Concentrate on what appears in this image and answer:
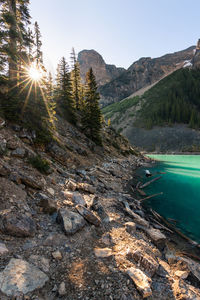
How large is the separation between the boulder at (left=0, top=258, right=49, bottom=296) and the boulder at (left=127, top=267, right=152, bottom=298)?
7.98 ft

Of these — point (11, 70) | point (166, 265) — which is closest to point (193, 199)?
point (166, 265)

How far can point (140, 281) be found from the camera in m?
4.21

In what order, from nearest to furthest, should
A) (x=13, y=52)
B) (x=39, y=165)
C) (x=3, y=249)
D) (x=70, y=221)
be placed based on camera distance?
1. (x=3, y=249)
2. (x=70, y=221)
3. (x=39, y=165)
4. (x=13, y=52)

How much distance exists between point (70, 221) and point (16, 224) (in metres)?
2.06

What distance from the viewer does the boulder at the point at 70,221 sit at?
583 cm

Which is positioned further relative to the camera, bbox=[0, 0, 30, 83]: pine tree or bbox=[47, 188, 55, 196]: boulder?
bbox=[0, 0, 30, 83]: pine tree

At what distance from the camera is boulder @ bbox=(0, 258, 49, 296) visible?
10.5ft

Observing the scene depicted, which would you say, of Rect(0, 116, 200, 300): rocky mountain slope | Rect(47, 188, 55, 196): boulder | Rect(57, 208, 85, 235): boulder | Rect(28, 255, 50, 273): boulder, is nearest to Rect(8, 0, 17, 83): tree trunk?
Rect(0, 116, 200, 300): rocky mountain slope

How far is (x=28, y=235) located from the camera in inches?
197

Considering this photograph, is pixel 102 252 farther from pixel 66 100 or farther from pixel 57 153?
pixel 66 100

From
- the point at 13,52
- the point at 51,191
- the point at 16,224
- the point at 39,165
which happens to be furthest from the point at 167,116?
the point at 16,224

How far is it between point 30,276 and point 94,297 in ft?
5.47

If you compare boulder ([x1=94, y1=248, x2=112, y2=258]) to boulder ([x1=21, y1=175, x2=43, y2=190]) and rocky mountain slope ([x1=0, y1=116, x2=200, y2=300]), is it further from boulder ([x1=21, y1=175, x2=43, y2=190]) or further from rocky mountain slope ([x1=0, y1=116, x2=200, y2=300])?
boulder ([x1=21, y1=175, x2=43, y2=190])

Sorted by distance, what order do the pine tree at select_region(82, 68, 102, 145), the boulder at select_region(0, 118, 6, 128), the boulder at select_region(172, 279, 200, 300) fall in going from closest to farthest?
the boulder at select_region(172, 279, 200, 300) < the boulder at select_region(0, 118, 6, 128) < the pine tree at select_region(82, 68, 102, 145)
